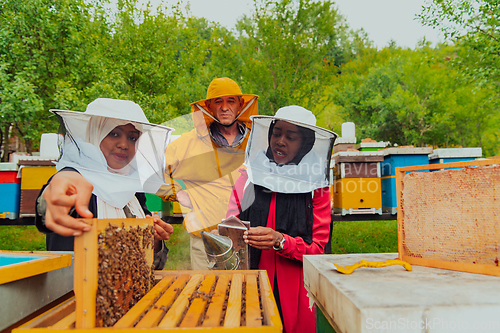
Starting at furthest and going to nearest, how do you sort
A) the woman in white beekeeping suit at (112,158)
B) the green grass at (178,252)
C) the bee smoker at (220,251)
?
the green grass at (178,252), the bee smoker at (220,251), the woman in white beekeeping suit at (112,158)

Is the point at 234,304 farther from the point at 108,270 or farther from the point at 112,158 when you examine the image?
the point at 112,158

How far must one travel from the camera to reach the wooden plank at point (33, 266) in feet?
3.33

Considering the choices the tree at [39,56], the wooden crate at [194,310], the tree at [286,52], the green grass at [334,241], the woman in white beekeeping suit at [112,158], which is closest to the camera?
the wooden crate at [194,310]

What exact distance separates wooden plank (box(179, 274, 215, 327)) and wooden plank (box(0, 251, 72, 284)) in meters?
0.59

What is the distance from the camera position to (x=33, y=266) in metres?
1.11

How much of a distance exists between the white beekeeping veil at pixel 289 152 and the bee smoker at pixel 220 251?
479mm

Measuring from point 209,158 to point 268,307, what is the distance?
1.99 meters

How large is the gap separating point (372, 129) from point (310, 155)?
51.9ft

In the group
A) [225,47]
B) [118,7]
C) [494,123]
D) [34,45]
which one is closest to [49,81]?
[34,45]

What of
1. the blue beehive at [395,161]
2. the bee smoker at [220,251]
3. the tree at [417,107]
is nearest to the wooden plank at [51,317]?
the bee smoker at [220,251]

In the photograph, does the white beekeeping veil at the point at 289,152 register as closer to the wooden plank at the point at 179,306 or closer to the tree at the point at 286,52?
the wooden plank at the point at 179,306

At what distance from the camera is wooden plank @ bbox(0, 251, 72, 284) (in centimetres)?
101

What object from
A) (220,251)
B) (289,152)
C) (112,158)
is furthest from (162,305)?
(289,152)

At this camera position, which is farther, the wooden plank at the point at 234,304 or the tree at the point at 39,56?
the tree at the point at 39,56
